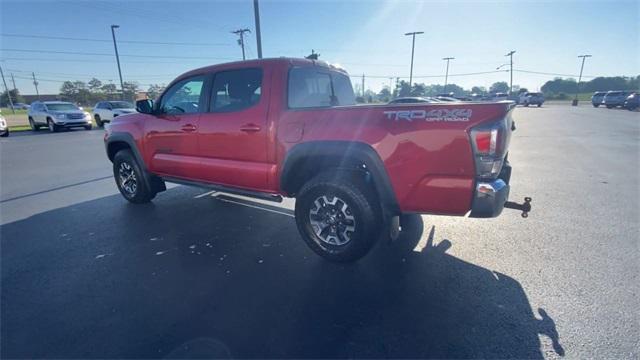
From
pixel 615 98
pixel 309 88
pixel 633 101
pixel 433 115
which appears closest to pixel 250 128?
pixel 309 88

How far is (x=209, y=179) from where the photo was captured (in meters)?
4.16

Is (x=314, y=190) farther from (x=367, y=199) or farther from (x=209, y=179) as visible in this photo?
(x=209, y=179)

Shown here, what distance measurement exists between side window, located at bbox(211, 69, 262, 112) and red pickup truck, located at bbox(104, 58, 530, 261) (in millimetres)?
14

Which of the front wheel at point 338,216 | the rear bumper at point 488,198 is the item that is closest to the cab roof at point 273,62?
the front wheel at point 338,216

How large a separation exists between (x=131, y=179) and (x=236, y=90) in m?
2.79

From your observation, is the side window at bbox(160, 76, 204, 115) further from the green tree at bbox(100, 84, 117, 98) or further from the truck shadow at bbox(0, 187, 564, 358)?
the green tree at bbox(100, 84, 117, 98)

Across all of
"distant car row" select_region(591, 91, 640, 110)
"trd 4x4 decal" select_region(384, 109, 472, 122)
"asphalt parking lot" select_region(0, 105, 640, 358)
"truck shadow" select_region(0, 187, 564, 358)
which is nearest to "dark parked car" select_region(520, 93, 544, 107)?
"distant car row" select_region(591, 91, 640, 110)

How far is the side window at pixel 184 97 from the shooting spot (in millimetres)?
4129

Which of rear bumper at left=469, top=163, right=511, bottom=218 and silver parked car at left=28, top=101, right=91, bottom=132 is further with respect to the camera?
silver parked car at left=28, top=101, right=91, bottom=132

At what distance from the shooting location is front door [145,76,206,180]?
13.6ft

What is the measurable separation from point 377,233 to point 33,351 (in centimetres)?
277

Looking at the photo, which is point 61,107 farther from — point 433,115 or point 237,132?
point 433,115

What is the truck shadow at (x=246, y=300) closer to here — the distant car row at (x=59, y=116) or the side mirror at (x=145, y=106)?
the side mirror at (x=145, y=106)

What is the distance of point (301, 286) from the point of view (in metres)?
2.82
